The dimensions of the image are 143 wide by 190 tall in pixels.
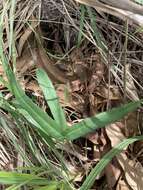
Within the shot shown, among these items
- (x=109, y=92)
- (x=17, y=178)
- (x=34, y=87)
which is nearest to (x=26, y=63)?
(x=34, y=87)

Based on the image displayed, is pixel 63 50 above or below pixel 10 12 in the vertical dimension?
below

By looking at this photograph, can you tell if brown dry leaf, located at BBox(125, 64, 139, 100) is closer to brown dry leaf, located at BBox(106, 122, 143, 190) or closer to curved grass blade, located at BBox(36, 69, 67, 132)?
brown dry leaf, located at BBox(106, 122, 143, 190)

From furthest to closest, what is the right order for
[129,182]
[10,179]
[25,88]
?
1. [25,88]
2. [129,182]
3. [10,179]

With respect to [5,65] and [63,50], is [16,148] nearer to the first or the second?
[5,65]

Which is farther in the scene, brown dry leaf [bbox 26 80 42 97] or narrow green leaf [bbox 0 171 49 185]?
brown dry leaf [bbox 26 80 42 97]

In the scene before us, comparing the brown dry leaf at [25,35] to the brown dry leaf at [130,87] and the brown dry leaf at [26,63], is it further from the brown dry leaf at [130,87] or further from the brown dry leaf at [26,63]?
the brown dry leaf at [130,87]

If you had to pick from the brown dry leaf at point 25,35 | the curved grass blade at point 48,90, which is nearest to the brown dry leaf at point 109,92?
the curved grass blade at point 48,90

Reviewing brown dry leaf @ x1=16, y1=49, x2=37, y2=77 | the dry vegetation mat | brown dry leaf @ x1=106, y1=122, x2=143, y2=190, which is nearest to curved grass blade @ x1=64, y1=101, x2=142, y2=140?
the dry vegetation mat

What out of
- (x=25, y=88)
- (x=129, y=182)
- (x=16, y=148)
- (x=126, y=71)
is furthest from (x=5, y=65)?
(x=129, y=182)
